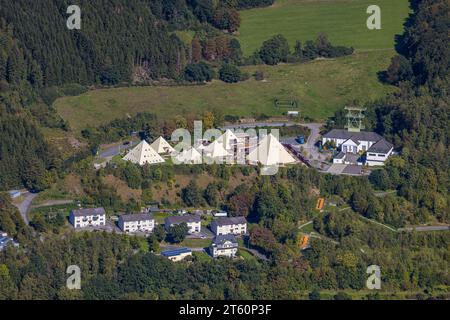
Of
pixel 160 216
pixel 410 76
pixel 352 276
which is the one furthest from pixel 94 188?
pixel 410 76

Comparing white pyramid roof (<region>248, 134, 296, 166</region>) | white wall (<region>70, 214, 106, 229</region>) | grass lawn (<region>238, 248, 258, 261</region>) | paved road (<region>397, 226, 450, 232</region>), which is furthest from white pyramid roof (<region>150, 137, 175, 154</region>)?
paved road (<region>397, 226, 450, 232</region>)

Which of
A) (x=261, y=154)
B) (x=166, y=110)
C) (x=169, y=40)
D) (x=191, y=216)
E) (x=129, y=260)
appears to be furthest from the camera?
(x=169, y=40)

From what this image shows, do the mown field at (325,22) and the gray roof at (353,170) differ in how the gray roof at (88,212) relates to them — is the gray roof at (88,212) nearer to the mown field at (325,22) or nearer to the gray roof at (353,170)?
the gray roof at (353,170)

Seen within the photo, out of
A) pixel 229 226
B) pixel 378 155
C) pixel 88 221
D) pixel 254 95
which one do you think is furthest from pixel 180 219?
pixel 254 95

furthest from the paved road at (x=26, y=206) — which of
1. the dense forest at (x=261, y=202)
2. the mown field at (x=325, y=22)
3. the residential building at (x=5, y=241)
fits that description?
the mown field at (x=325, y=22)

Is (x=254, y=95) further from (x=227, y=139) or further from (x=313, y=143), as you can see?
(x=227, y=139)

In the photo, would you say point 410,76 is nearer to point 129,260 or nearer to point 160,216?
point 160,216
